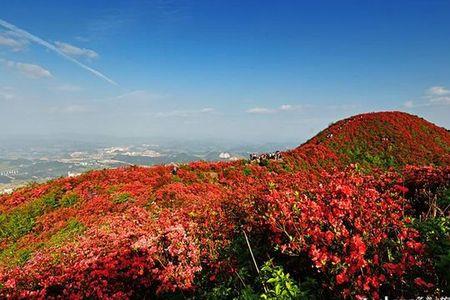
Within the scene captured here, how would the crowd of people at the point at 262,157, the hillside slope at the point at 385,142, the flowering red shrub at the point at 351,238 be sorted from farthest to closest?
the hillside slope at the point at 385,142 → the crowd of people at the point at 262,157 → the flowering red shrub at the point at 351,238

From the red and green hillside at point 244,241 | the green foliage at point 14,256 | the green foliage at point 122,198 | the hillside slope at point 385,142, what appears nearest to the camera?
the red and green hillside at point 244,241

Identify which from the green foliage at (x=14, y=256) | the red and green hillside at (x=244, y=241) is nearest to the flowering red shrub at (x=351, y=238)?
the red and green hillside at (x=244, y=241)

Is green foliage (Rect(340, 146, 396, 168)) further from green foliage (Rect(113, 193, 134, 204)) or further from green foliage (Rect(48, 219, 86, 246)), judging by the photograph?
green foliage (Rect(48, 219, 86, 246))

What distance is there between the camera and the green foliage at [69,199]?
22.7 m

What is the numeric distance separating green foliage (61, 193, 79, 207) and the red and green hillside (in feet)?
0.26

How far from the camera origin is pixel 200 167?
28.0m

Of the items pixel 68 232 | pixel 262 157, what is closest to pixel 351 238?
pixel 68 232

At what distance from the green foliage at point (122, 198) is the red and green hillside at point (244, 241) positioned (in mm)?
75

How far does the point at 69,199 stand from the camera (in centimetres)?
2303

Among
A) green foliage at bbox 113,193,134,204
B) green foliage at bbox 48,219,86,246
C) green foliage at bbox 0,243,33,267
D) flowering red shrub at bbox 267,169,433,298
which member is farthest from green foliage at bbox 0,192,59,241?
flowering red shrub at bbox 267,169,433,298

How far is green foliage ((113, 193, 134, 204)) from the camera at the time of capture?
2100 cm

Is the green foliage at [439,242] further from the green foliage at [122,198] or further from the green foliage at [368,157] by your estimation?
the green foliage at [368,157]

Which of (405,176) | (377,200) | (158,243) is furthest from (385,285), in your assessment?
(405,176)

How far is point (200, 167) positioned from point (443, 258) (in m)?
23.5
